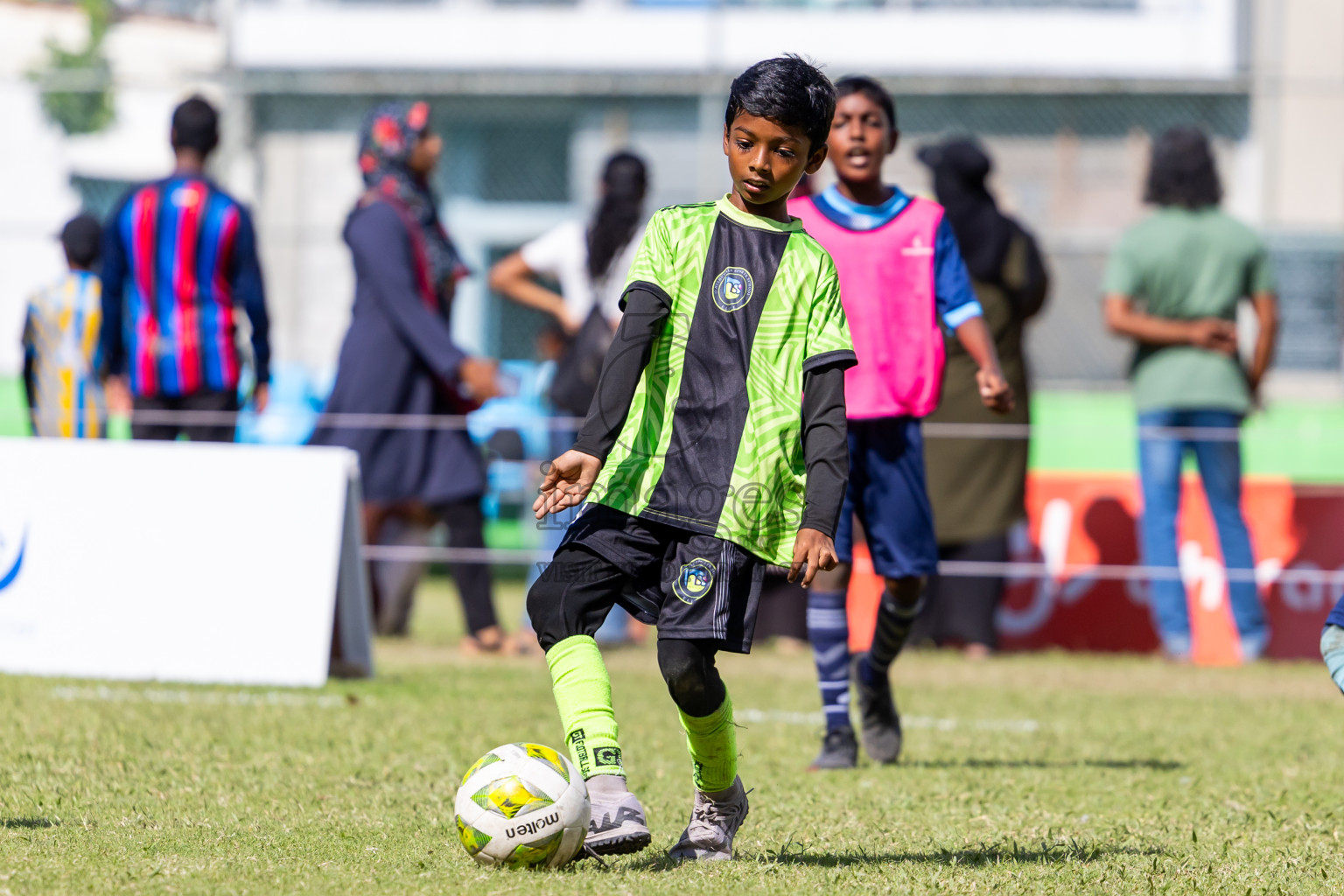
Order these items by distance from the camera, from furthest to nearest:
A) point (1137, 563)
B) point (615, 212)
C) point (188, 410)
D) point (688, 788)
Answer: point (1137, 563) → point (615, 212) → point (188, 410) → point (688, 788)

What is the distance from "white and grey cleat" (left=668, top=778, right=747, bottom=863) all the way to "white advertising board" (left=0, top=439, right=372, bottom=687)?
3.31 m

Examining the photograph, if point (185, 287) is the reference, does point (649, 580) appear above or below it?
below

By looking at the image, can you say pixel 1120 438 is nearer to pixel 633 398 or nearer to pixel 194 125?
pixel 194 125

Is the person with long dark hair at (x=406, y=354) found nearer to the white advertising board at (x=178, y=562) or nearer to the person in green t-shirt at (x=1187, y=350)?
the white advertising board at (x=178, y=562)

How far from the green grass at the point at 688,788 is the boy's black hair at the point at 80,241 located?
3096 mm

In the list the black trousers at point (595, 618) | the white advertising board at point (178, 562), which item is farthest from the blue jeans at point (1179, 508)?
the black trousers at point (595, 618)

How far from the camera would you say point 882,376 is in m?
5.37

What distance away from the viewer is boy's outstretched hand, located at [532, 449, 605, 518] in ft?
11.7

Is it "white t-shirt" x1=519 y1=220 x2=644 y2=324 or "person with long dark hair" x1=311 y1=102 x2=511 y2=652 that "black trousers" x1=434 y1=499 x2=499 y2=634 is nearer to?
"person with long dark hair" x1=311 y1=102 x2=511 y2=652

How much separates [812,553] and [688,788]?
Result: 1597 mm

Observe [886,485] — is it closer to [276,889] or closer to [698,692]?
[698,692]

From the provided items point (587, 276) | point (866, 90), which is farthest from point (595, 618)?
point (587, 276)

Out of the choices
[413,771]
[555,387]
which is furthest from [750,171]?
[555,387]

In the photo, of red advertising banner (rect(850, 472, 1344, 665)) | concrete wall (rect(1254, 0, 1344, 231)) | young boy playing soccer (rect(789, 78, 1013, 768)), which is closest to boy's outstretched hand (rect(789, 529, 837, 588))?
young boy playing soccer (rect(789, 78, 1013, 768))
